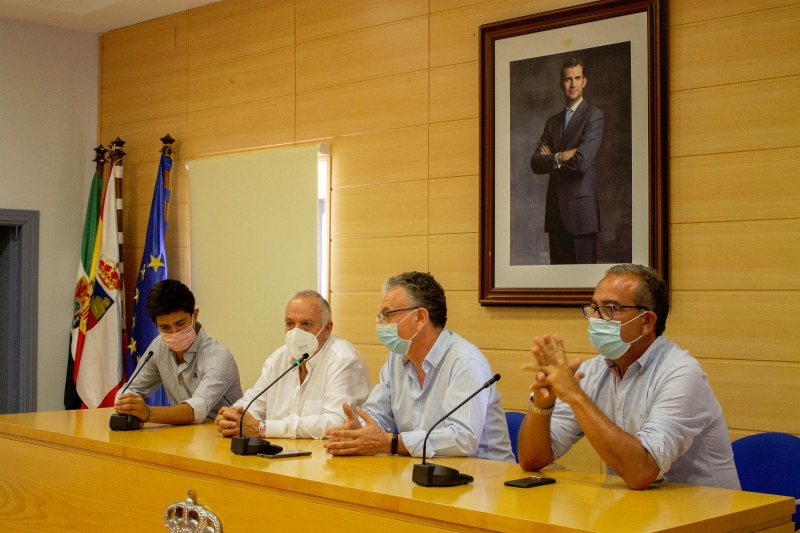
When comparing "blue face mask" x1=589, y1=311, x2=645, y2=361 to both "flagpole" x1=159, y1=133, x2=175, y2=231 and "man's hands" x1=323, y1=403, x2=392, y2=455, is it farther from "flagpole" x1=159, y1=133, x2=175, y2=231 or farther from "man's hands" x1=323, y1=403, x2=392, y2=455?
"flagpole" x1=159, y1=133, x2=175, y2=231

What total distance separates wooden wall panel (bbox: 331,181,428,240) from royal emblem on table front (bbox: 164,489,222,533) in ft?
7.69

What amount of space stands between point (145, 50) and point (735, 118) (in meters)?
4.20

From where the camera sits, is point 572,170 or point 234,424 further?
point 572,170

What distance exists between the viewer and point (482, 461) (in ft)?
9.46

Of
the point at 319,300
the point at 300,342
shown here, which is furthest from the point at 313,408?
the point at 319,300

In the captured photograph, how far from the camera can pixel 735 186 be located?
151 inches

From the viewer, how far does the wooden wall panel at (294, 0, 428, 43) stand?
5020mm

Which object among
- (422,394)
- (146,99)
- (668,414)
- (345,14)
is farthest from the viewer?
(146,99)

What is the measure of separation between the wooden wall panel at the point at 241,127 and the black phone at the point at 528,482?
11.4ft

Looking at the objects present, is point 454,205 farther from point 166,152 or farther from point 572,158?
point 166,152

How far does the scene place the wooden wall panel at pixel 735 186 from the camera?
370 centimetres

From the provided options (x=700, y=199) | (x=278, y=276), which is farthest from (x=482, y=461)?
(x=278, y=276)

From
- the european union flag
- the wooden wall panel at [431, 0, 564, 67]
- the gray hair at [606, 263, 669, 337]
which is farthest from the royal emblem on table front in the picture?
the european union flag

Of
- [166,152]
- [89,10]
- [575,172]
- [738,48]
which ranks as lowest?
[575,172]
